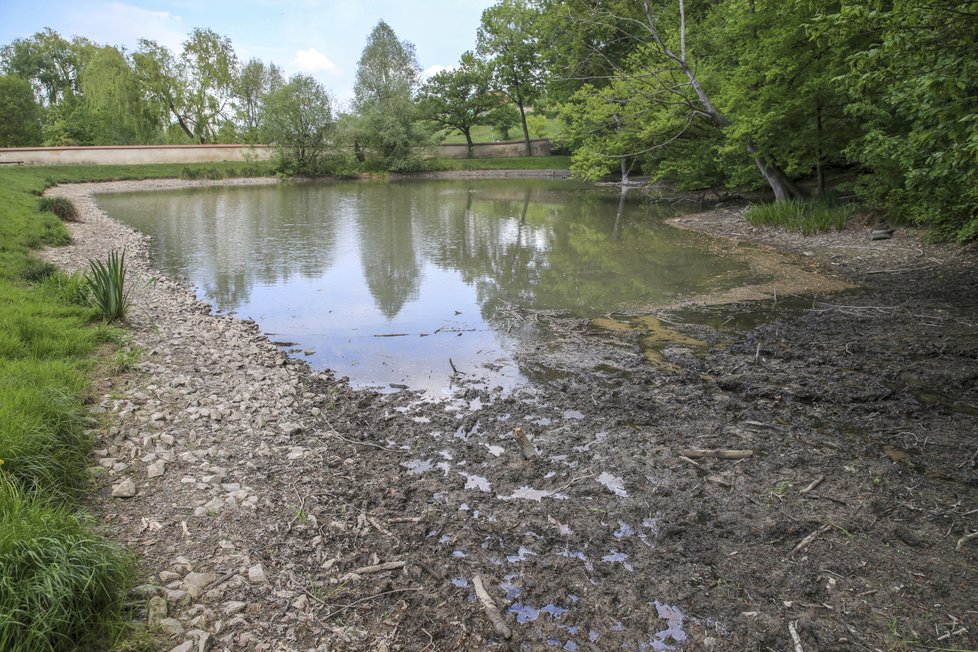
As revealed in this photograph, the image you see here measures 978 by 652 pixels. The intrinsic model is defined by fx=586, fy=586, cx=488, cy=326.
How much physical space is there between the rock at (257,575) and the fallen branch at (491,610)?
1229 mm

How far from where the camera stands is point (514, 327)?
8.80 metres

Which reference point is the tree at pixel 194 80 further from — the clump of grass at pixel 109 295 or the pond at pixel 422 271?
the clump of grass at pixel 109 295

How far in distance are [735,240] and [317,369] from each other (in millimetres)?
12287

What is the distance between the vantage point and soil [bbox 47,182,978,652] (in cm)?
320

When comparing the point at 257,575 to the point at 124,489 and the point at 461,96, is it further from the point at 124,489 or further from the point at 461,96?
the point at 461,96

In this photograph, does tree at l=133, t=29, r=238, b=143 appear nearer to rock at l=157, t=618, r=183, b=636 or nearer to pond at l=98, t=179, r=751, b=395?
pond at l=98, t=179, r=751, b=395

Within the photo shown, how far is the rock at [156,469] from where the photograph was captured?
4355 mm

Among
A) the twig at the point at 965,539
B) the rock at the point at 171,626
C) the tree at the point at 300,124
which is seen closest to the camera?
the rock at the point at 171,626

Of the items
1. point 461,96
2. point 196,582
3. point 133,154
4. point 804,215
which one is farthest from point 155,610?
point 461,96

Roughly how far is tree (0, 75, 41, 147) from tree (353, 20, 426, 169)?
26.8 metres

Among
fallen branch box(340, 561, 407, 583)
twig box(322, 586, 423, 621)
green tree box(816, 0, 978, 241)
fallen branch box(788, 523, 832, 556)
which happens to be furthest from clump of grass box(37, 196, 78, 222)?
fallen branch box(788, 523, 832, 556)

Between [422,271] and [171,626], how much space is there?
411 inches

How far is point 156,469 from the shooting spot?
4.41 meters

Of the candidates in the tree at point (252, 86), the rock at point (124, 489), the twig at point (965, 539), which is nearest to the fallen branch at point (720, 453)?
the twig at point (965, 539)
